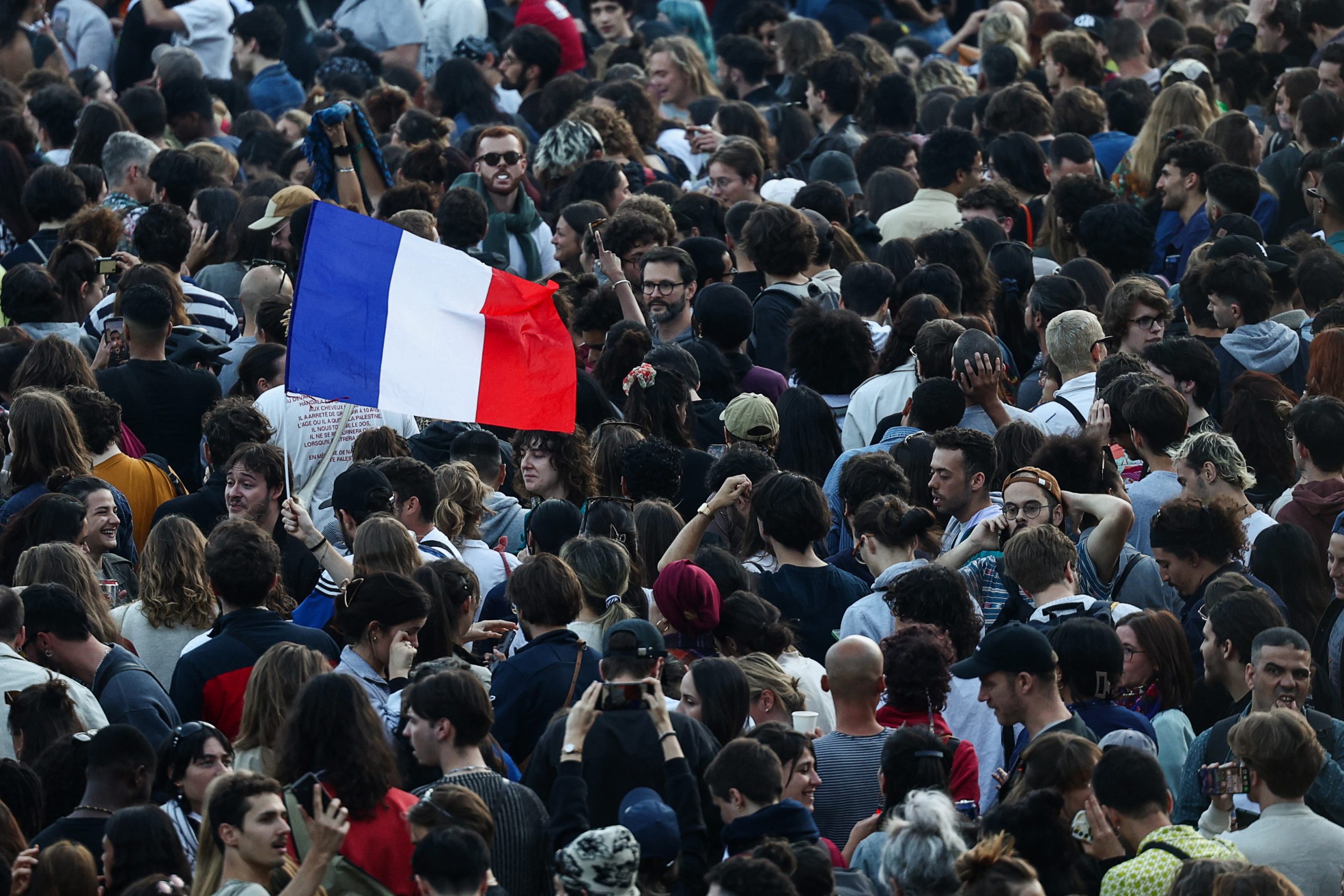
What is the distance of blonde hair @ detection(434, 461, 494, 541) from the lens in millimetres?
8055

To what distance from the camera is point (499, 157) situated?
11898mm

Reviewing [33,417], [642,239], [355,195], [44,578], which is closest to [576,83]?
[355,195]

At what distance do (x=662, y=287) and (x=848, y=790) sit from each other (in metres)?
4.33

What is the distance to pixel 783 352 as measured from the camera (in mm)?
10422

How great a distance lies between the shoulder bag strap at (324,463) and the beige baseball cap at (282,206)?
2470 mm

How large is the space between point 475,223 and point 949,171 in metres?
3.03

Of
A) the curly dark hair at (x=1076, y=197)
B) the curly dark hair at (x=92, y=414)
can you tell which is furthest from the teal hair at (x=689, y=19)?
the curly dark hair at (x=92, y=414)

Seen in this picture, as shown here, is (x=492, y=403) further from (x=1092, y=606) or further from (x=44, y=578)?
(x=1092, y=606)

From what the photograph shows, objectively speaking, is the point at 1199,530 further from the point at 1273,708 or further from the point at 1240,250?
the point at 1240,250

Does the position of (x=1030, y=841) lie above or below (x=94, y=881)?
above

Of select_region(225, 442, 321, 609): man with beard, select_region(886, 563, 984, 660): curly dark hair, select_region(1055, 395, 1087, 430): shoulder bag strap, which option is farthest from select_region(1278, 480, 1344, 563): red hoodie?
select_region(225, 442, 321, 609): man with beard

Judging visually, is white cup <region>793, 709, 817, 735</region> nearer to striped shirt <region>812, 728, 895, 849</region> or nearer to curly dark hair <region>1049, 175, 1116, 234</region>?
striped shirt <region>812, 728, 895, 849</region>

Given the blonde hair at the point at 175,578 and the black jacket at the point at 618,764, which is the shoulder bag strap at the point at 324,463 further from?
the black jacket at the point at 618,764

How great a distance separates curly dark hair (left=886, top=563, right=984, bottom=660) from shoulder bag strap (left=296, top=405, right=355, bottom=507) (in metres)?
2.97
